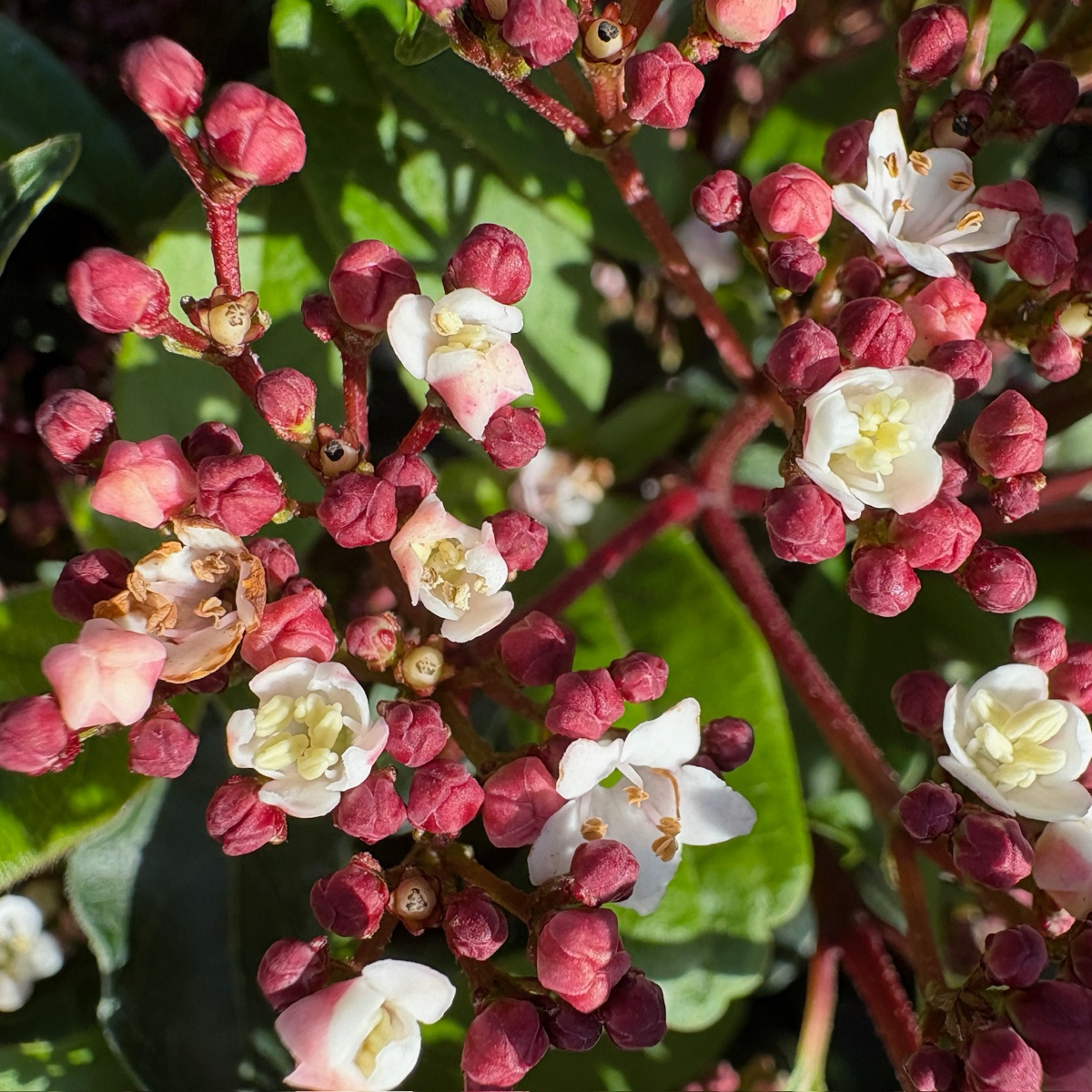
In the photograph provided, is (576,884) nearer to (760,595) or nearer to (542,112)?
(760,595)

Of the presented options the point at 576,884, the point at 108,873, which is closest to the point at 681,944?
the point at 576,884

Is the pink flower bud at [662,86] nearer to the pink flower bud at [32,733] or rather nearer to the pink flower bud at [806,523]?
the pink flower bud at [806,523]

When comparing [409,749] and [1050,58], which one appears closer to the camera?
[409,749]

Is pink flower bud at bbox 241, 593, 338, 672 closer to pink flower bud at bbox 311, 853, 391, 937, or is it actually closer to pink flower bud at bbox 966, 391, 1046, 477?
pink flower bud at bbox 311, 853, 391, 937

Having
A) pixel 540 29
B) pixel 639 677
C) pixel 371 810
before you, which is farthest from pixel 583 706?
pixel 540 29

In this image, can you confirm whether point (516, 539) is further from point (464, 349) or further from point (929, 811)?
point (929, 811)
